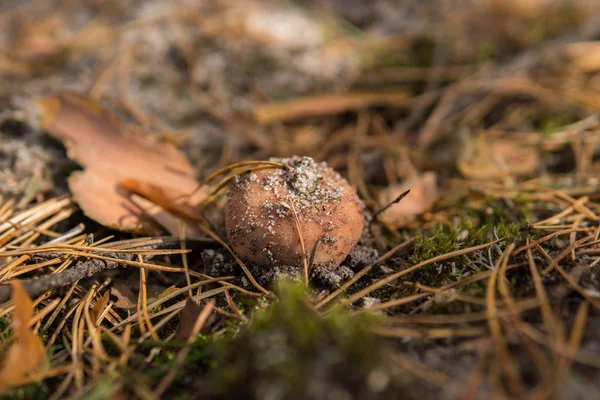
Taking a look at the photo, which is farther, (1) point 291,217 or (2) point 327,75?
Result: (2) point 327,75

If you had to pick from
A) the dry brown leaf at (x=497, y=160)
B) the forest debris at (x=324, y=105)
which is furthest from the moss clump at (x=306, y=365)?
the forest debris at (x=324, y=105)

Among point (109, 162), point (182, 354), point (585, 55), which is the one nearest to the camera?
point (182, 354)

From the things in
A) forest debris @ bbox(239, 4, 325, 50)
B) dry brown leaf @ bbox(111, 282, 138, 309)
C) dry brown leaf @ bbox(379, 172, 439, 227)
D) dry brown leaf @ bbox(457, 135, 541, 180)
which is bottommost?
A: dry brown leaf @ bbox(457, 135, 541, 180)

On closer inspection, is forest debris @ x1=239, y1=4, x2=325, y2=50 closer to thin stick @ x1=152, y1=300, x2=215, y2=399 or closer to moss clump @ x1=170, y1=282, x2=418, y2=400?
thin stick @ x1=152, y1=300, x2=215, y2=399

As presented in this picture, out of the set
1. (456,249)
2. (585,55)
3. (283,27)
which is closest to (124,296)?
(456,249)

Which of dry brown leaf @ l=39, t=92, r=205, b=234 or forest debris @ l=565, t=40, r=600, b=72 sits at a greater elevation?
dry brown leaf @ l=39, t=92, r=205, b=234

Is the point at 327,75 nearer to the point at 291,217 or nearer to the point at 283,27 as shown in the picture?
the point at 283,27

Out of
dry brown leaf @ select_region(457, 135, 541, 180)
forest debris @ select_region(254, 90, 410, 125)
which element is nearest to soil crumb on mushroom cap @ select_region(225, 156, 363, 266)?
dry brown leaf @ select_region(457, 135, 541, 180)
